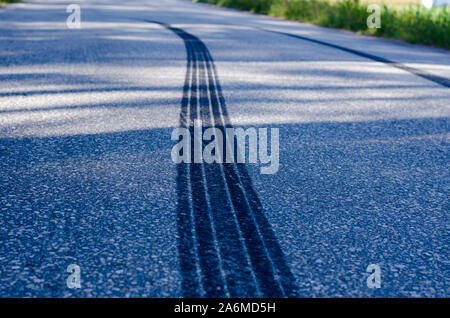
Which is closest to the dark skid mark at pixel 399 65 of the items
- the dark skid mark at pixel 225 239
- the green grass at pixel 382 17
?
the green grass at pixel 382 17

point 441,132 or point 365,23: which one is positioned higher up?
point 365,23

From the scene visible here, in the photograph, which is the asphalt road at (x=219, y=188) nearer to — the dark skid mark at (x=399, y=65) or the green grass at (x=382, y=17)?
the dark skid mark at (x=399, y=65)

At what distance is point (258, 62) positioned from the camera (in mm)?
8297

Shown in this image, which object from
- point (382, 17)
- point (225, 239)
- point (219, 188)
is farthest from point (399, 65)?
point (382, 17)

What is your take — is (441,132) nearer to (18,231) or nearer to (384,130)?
(384,130)

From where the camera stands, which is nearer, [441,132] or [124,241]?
[124,241]

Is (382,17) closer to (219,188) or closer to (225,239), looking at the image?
(219,188)

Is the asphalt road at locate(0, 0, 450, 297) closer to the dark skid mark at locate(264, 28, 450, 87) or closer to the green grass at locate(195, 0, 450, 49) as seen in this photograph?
the dark skid mark at locate(264, 28, 450, 87)

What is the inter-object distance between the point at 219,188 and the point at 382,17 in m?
13.5

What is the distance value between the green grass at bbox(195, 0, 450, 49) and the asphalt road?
6631 mm
